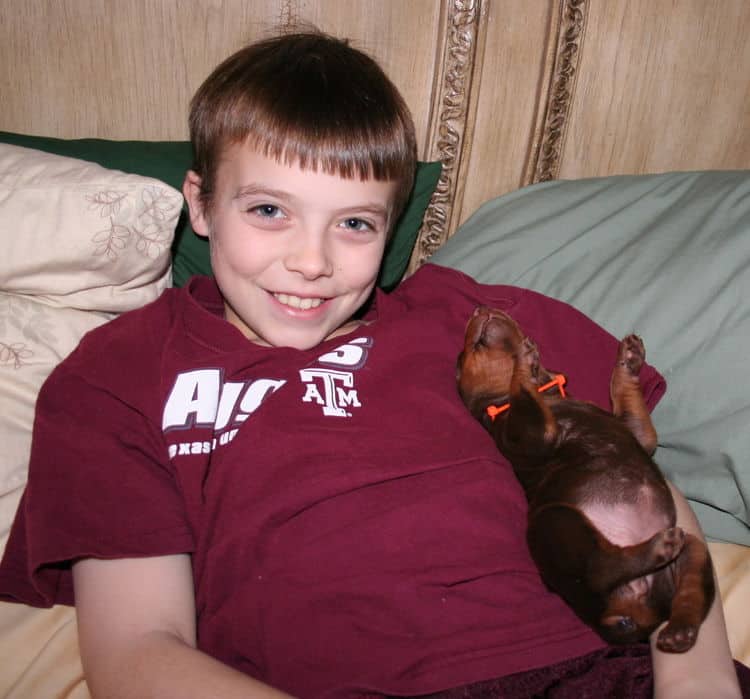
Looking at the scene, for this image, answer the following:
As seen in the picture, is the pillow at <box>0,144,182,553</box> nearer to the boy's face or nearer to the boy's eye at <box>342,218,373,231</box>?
the boy's face

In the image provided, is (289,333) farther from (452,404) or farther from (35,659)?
(35,659)

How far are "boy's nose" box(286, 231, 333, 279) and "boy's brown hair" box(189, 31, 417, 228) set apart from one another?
0.10 m

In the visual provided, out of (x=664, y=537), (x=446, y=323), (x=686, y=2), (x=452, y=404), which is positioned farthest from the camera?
(x=686, y=2)

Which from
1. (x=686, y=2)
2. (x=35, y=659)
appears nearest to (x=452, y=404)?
(x=35, y=659)

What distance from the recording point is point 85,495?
2.99 ft

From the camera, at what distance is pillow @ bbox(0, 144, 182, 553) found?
1142 millimetres

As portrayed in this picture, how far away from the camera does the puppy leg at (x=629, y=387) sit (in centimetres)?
109

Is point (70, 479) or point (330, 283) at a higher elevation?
point (330, 283)

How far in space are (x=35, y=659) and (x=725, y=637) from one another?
37.1 inches

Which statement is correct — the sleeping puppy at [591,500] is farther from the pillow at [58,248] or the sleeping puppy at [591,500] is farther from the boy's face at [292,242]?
the pillow at [58,248]

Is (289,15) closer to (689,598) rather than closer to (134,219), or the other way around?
(134,219)

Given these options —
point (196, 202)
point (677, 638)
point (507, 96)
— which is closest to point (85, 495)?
point (196, 202)

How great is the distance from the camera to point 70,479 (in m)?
0.92

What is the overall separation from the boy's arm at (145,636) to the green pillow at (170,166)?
62cm
